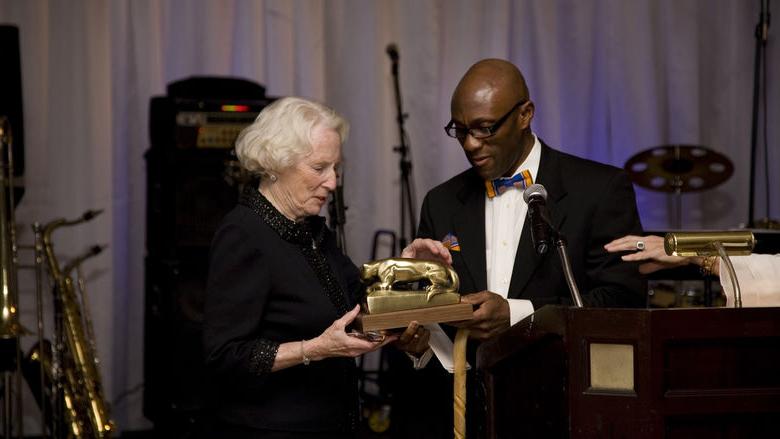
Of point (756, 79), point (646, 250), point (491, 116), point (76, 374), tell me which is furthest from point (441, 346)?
point (756, 79)

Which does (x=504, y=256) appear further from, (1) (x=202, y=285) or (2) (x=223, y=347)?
(1) (x=202, y=285)

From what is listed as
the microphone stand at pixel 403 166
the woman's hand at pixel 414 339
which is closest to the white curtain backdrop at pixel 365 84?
the microphone stand at pixel 403 166

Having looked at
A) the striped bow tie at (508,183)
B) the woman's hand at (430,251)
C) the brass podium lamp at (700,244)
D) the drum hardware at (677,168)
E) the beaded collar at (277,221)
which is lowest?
the woman's hand at (430,251)

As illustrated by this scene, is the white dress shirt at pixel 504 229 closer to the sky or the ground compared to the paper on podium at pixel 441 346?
closer to the sky

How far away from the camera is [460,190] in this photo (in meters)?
3.31

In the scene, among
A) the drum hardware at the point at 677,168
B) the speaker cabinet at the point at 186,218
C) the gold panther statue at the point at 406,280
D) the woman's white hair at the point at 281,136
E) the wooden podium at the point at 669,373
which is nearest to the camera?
the wooden podium at the point at 669,373

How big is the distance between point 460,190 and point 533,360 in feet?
3.93

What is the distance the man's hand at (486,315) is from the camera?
267cm

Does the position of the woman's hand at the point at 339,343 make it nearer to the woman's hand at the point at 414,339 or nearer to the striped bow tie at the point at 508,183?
the woman's hand at the point at 414,339

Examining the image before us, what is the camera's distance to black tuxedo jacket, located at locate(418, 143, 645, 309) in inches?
118

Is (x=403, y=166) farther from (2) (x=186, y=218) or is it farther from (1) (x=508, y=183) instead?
(1) (x=508, y=183)

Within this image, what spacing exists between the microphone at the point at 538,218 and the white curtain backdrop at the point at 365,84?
3.84m

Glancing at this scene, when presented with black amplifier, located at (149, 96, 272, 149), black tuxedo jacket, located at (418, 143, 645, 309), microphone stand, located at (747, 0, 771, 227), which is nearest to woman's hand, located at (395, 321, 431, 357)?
black tuxedo jacket, located at (418, 143, 645, 309)

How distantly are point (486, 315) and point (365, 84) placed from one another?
3863 mm
